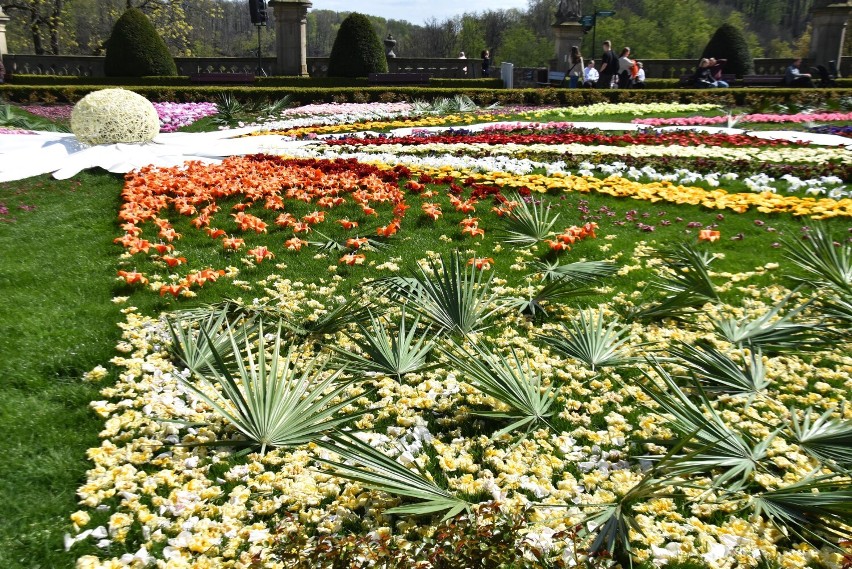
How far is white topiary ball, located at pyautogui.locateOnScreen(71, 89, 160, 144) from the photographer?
30.6 feet

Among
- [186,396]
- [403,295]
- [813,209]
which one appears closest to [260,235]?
[403,295]

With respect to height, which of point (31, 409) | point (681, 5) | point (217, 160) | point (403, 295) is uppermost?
point (681, 5)

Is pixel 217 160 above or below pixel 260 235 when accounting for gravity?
above

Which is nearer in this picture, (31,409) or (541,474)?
(541,474)

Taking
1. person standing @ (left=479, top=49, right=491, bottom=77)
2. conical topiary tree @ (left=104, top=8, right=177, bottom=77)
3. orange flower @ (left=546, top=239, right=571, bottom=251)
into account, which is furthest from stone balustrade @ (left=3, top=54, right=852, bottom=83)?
orange flower @ (left=546, top=239, right=571, bottom=251)

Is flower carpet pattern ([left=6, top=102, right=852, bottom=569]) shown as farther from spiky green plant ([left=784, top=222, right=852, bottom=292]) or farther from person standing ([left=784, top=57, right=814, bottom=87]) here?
person standing ([left=784, top=57, right=814, bottom=87])

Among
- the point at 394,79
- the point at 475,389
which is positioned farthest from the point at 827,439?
the point at 394,79

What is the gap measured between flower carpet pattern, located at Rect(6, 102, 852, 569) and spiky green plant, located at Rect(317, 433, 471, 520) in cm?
1

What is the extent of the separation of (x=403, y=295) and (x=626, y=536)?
2259 millimetres

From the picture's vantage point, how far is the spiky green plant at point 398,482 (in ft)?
7.57

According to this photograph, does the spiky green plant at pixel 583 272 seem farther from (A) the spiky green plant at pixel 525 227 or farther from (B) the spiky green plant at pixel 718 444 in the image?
(B) the spiky green plant at pixel 718 444

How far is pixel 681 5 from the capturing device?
5934 centimetres

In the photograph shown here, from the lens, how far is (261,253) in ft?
17.3

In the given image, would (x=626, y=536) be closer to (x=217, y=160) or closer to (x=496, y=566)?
(x=496, y=566)
